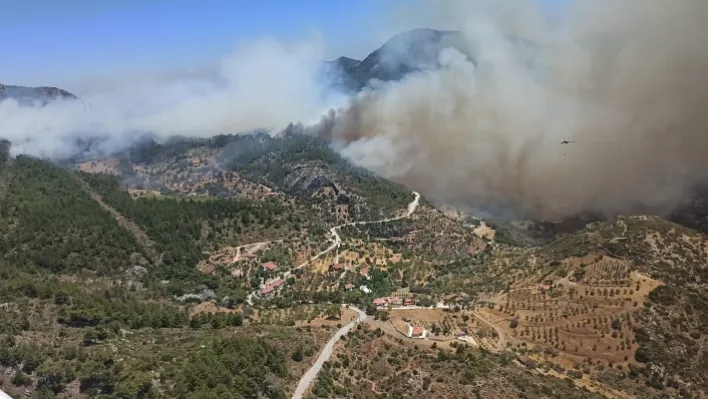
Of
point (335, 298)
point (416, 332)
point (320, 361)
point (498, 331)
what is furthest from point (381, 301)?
point (320, 361)

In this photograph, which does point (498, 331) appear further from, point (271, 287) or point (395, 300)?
point (271, 287)

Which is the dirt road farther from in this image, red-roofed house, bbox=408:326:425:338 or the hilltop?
red-roofed house, bbox=408:326:425:338

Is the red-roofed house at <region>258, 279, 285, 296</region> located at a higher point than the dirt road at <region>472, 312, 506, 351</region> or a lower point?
lower

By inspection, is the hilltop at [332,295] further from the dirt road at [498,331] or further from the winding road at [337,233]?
the winding road at [337,233]

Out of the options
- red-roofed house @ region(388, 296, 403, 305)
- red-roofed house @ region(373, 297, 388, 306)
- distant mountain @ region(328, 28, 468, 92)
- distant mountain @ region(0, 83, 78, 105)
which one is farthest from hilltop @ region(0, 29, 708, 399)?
distant mountain @ region(328, 28, 468, 92)

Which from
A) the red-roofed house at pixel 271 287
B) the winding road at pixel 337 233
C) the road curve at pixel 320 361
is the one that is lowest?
the red-roofed house at pixel 271 287

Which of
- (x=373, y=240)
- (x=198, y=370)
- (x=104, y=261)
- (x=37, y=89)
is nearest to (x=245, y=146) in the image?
(x=373, y=240)

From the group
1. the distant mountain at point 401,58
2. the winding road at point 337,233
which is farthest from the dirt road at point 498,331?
the distant mountain at point 401,58
